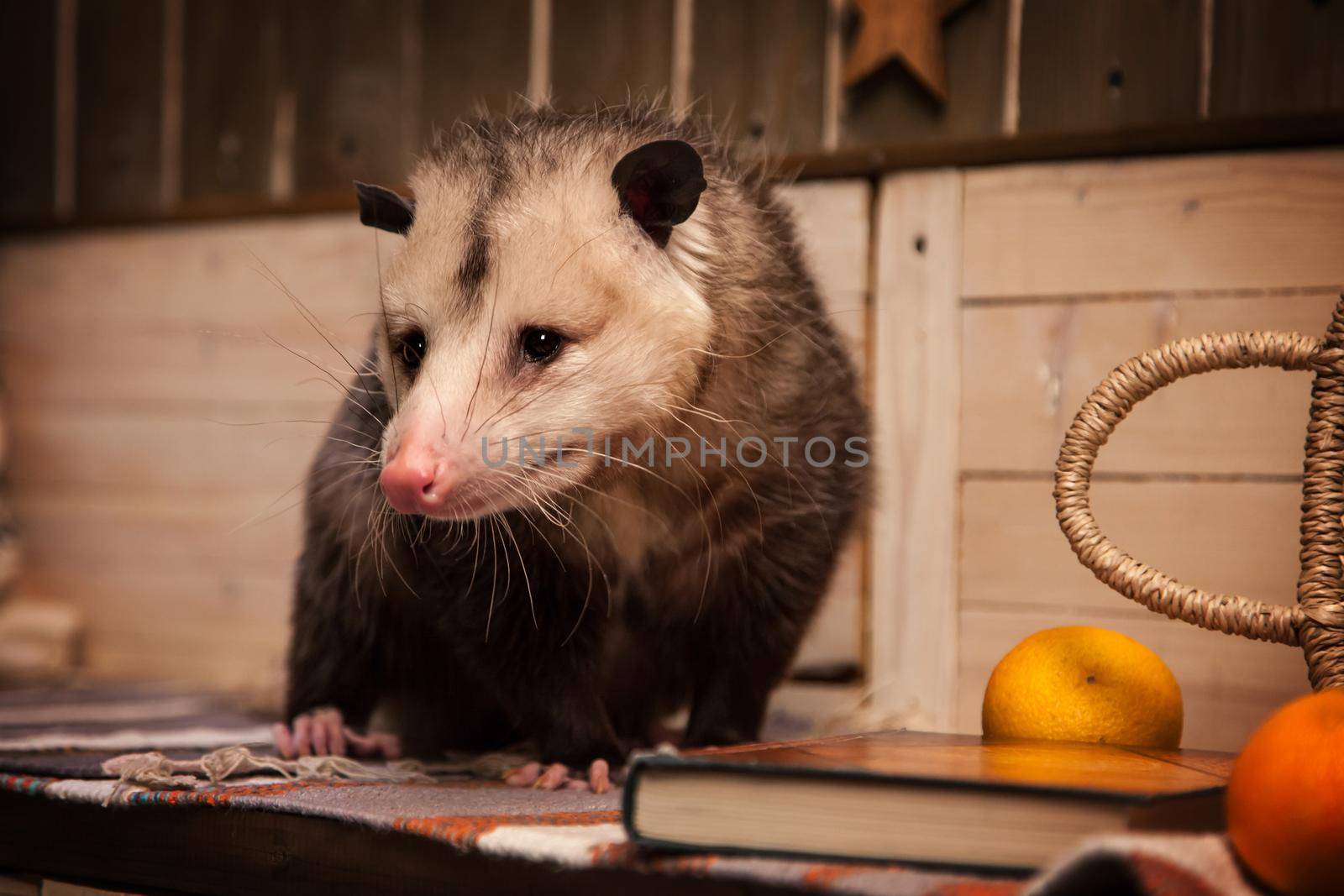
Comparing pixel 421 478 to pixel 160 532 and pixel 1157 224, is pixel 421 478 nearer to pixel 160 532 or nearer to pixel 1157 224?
pixel 1157 224

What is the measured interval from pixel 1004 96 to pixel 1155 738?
106 centimetres

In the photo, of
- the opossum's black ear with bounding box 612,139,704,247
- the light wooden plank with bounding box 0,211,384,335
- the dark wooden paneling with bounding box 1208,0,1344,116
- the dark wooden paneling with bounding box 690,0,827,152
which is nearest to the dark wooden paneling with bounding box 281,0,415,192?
the light wooden plank with bounding box 0,211,384,335

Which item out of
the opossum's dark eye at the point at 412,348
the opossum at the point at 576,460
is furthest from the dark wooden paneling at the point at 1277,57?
the opossum's dark eye at the point at 412,348

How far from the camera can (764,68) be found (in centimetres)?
203

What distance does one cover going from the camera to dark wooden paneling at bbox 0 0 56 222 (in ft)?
8.46

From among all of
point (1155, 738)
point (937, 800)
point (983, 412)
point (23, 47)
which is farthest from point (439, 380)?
point (23, 47)

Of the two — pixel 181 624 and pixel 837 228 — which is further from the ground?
pixel 837 228

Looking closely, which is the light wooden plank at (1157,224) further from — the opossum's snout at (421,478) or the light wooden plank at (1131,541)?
the opossum's snout at (421,478)

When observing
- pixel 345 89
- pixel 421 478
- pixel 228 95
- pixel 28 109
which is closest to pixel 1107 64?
pixel 421 478

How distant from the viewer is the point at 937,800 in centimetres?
87

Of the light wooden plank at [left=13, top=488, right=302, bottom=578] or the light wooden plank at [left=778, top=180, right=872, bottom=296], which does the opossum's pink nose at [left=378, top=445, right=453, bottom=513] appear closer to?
the light wooden plank at [left=778, top=180, right=872, bottom=296]

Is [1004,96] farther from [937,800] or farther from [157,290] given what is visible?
[157,290]

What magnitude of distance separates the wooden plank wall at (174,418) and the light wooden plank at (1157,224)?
107cm

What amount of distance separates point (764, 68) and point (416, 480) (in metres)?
1.18
